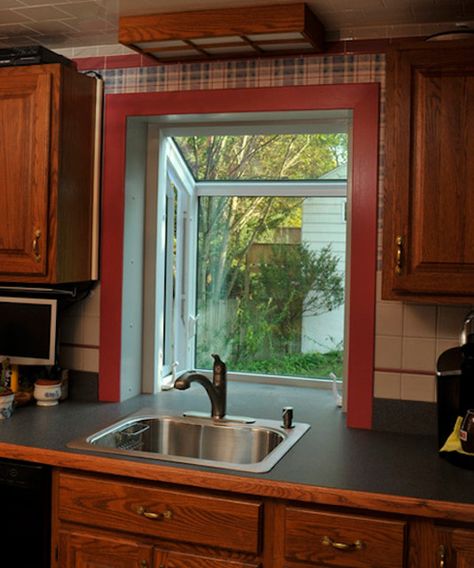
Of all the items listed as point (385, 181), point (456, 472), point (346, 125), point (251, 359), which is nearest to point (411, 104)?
point (385, 181)

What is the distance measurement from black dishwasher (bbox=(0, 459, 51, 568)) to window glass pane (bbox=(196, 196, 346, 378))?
4.43 ft

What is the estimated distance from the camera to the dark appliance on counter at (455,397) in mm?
2303

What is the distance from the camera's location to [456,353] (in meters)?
2.50

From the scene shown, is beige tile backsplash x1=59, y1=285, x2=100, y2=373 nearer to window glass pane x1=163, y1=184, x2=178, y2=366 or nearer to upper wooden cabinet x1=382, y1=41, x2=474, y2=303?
window glass pane x1=163, y1=184, x2=178, y2=366

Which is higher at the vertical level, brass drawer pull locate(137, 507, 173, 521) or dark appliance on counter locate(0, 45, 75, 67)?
dark appliance on counter locate(0, 45, 75, 67)

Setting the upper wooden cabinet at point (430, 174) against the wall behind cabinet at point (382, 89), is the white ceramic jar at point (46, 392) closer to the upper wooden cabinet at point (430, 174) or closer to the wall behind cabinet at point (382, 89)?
the wall behind cabinet at point (382, 89)

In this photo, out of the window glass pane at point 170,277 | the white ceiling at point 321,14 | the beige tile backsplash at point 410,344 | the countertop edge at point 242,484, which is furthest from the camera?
the window glass pane at point 170,277

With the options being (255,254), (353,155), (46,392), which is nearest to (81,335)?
(46,392)

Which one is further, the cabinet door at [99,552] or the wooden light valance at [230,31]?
the wooden light valance at [230,31]

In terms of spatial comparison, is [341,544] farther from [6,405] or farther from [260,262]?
[260,262]

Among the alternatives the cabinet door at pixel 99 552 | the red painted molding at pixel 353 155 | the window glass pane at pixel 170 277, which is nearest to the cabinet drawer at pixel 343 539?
the cabinet door at pixel 99 552

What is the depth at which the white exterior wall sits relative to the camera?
3.40 m

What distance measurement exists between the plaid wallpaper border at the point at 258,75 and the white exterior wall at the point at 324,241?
67cm

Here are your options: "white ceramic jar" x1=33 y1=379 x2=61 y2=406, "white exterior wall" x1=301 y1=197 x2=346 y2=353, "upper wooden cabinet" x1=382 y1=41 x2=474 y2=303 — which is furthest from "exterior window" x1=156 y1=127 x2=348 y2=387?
"upper wooden cabinet" x1=382 y1=41 x2=474 y2=303
